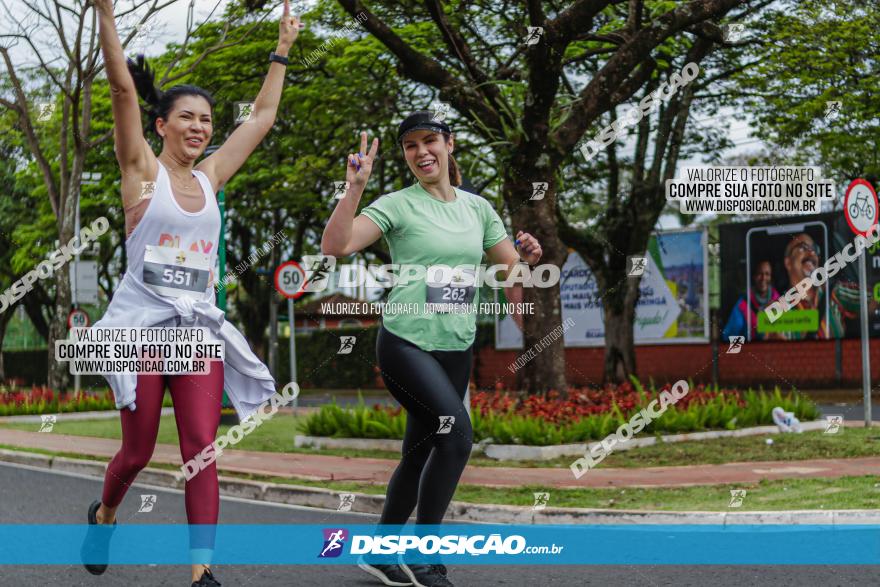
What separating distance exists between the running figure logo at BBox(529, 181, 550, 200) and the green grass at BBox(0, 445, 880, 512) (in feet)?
15.4

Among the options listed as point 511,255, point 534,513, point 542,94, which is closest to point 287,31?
point 511,255

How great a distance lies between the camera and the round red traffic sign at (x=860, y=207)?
12133 mm

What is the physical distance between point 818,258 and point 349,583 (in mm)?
20617

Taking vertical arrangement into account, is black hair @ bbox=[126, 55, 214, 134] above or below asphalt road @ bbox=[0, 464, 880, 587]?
above

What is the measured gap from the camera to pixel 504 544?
6.59m

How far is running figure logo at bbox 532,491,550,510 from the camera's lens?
23.9 feet

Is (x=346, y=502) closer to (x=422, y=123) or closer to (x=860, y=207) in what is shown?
(x=422, y=123)

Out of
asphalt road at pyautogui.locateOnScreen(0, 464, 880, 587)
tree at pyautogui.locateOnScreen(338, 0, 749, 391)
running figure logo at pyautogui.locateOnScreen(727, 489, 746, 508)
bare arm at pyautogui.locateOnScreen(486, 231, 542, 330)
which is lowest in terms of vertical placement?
running figure logo at pyautogui.locateOnScreen(727, 489, 746, 508)

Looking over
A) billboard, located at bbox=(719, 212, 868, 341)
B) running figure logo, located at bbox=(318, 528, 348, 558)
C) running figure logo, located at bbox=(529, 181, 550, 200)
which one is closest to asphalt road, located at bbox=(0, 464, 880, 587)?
running figure logo, located at bbox=(318, 528, 348, 558)

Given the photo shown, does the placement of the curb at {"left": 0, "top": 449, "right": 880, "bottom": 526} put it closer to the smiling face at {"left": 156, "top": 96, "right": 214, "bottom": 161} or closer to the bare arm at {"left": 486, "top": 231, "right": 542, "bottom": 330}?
the bare arm at {"left": 486, "top": 231, "right": 542, "bottom": 330}

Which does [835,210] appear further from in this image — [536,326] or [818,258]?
[536,326]

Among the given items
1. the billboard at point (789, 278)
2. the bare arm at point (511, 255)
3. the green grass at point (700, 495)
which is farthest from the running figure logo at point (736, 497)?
the billboard at point (789, 278)

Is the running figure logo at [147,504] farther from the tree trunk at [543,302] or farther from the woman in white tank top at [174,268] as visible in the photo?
the tree trunk at [543,302]

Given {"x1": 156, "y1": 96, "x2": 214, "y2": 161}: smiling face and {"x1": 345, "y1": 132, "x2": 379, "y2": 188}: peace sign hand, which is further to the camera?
{"x1": 156, "y1": 96, "x2": 214, "y2": 161}: smiling face
